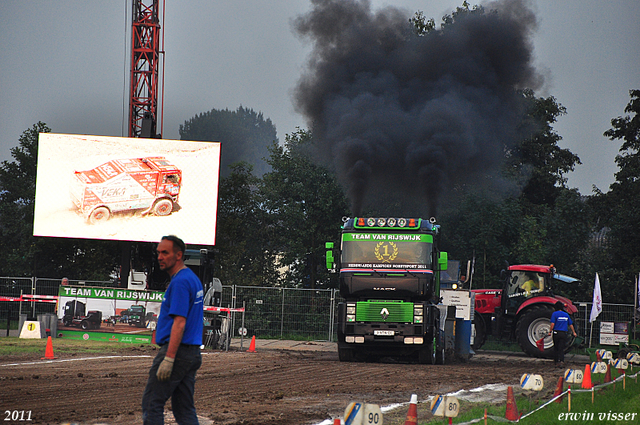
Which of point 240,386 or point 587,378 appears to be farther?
point 240,386

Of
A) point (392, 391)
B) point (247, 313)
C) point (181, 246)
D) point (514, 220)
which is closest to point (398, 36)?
point (514, 220)

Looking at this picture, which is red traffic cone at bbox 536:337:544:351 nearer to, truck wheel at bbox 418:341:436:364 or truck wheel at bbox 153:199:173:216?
truck wheel at bbox 418:341:436:364

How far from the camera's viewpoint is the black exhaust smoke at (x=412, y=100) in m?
24.7

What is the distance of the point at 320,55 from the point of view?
93.2 feet

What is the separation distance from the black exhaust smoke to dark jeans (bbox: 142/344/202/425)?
1837 centimetres

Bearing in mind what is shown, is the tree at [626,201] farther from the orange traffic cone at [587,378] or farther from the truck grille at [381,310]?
the orange traffic cone at [587,378]

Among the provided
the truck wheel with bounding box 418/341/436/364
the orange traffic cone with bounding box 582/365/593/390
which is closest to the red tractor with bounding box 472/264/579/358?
the truck wheel with bounding box 418/341/436/364

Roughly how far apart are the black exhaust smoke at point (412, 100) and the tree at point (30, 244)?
384 inches

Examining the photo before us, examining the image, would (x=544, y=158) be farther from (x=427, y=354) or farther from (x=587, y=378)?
(x=587, y=378)

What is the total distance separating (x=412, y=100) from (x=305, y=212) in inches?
397

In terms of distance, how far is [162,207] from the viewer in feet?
79.7

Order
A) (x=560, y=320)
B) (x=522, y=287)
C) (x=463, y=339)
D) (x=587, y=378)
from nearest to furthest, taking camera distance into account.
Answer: (x=587, y=378)
(x=560, y=320)
(x=463, y=339)
(x=522, y=287)

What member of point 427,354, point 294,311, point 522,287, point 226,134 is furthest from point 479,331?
point 226,134

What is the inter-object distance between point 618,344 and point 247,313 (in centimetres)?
1220
